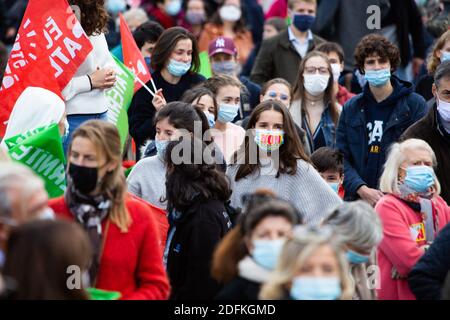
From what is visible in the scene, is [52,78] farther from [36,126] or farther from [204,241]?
[204,241]

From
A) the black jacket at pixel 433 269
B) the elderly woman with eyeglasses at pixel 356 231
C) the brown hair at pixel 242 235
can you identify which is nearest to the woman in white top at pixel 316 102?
the black jacket at pixel 433 269

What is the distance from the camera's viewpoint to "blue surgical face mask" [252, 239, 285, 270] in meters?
6.85

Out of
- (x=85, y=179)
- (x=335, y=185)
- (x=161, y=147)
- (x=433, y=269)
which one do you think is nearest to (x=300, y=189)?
(x=161, y=147)

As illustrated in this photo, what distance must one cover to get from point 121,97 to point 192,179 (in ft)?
10.5

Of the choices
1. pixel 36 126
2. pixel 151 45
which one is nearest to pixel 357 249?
pixel 36 126

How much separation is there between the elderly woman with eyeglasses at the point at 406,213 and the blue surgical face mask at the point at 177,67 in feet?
9.94

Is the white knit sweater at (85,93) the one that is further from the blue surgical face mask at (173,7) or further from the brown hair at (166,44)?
the blue surgical face mask at (173,7)

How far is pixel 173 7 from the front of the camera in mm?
17172

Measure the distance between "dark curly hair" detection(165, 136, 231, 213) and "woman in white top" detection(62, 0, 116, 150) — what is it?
2.02 metres

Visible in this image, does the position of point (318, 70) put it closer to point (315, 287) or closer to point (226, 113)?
point (226, 113)

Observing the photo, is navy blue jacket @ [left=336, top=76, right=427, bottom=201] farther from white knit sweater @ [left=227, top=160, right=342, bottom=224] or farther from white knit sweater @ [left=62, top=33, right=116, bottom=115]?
white knit sweater @ [left=62, top=33, right=116, bottom=115]

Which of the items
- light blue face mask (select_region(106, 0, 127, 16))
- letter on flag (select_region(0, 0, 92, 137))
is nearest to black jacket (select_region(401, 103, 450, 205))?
letter on flag (select_region(0, 0, 92, 137))

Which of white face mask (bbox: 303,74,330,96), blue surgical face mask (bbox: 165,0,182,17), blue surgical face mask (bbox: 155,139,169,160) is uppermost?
blue surgical face mask (bbox: 165,0,182,17)

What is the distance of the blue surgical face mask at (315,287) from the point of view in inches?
256
